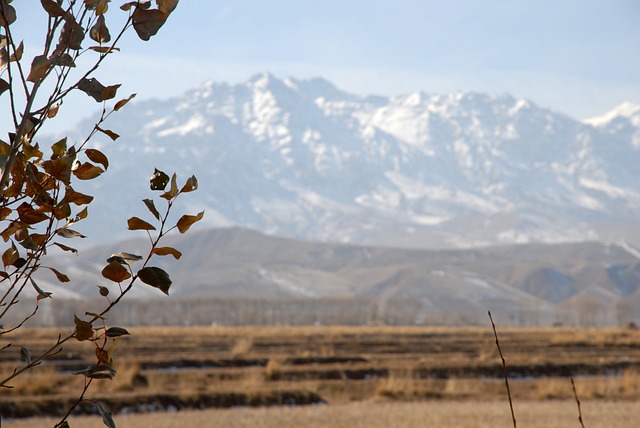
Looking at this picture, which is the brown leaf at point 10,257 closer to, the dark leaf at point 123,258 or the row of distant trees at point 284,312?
the dark leaf at point 123,258

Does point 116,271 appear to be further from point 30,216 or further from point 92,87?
point 92,87

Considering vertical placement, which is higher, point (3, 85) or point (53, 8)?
point (53, 8)

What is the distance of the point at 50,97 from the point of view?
222 cm

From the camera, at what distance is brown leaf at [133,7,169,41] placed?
7.27 feet

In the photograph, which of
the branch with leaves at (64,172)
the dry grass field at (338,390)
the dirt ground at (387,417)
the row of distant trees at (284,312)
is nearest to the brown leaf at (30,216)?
the branch with leaves at (64,172)

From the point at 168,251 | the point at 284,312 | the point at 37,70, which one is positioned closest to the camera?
the point at 37,70

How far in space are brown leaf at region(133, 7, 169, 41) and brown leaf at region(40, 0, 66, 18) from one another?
0.17m

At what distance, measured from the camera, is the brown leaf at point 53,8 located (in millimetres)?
2137

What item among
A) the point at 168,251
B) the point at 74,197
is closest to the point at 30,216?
A: the point at 74,197

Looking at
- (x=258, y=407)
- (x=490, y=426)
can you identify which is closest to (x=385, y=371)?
(x=258, y=407)

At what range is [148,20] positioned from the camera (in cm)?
222

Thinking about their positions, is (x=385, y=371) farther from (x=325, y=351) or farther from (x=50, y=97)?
(x=50, y=97)

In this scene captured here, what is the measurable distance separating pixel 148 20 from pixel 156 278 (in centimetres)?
62

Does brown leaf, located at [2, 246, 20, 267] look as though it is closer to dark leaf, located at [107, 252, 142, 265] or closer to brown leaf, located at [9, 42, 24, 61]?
dark leaf, located at [107, 252, 142, 265]
